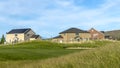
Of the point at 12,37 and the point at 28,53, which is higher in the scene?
the point at 12,37

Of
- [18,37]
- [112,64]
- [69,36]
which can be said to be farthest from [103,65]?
[18,37]

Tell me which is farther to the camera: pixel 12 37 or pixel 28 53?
pixel 12 37

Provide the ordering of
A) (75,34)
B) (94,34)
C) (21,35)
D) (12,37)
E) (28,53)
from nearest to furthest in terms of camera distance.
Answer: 1. (28,53)
2. (75,34)
3. (94,34)
4. (21,35)
5. (12,37)

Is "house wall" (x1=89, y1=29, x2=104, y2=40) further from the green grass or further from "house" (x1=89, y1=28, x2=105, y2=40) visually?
the green grass

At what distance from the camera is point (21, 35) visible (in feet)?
425

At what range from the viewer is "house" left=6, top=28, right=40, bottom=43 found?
12931 cm

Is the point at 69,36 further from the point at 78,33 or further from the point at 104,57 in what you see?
the point at 104,57

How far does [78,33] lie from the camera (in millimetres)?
122062

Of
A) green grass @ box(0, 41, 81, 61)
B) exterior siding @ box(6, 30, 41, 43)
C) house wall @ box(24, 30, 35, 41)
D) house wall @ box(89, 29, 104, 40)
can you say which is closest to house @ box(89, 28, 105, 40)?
house wall @ box(89, 29, 104, 40)

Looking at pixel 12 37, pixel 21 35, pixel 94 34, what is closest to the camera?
pixel 94 34

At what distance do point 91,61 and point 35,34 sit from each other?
127 metres

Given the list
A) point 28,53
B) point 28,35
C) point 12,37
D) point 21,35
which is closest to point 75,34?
point 28,35

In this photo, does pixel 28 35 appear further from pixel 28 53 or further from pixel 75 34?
pixel 28 53

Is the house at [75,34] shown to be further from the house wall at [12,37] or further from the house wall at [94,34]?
the house wall at [12,37]
